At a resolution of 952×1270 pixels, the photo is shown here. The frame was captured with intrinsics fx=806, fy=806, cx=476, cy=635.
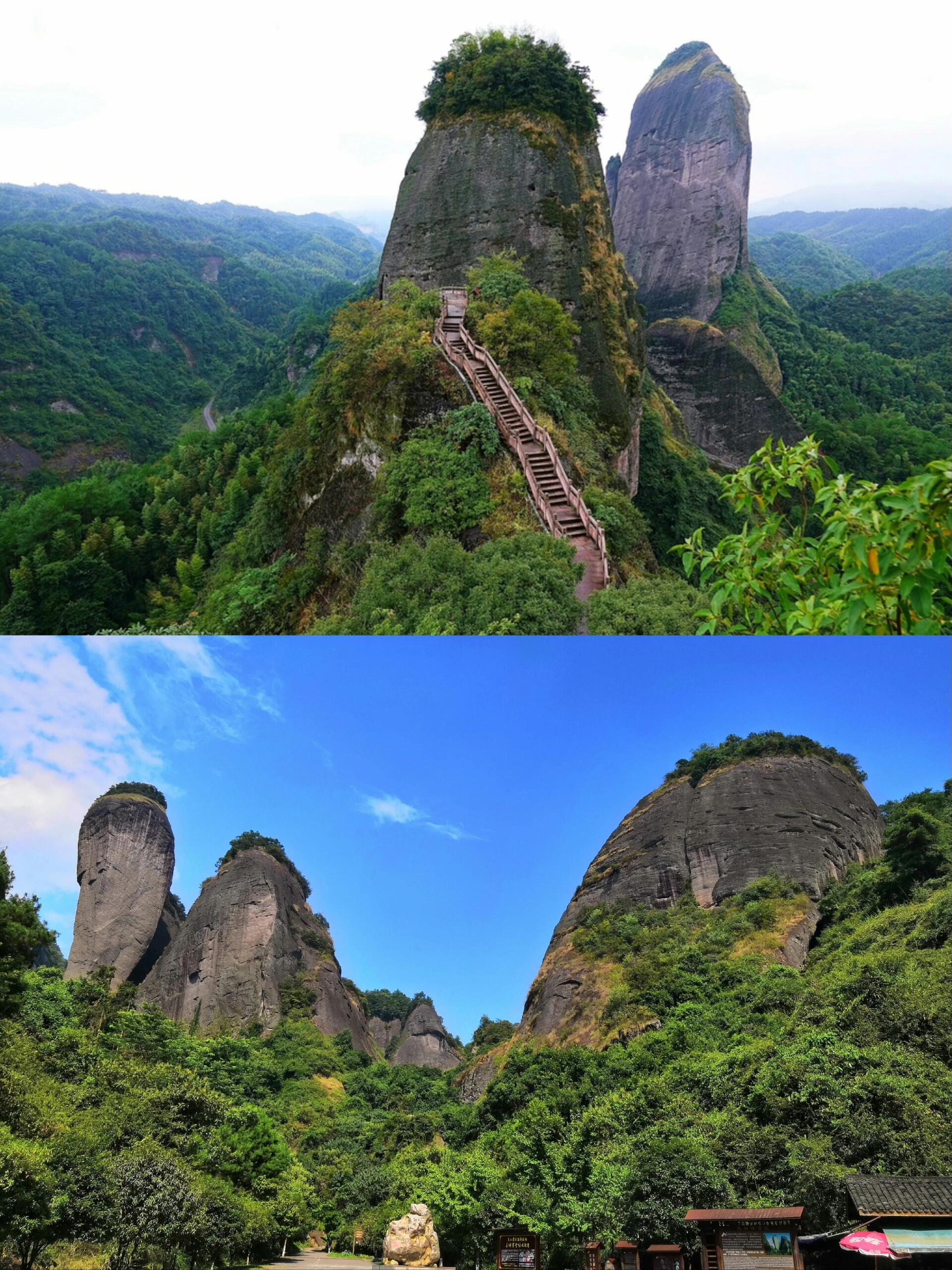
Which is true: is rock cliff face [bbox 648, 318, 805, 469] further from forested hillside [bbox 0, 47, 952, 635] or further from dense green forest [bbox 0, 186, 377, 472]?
dense green forest [bbox 0, 186, 377, 472]

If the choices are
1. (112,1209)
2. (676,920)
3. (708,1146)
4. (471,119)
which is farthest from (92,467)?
(708,1146)

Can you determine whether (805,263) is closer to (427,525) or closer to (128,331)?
(128,331)

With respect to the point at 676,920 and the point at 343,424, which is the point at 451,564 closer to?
the point at 343,424

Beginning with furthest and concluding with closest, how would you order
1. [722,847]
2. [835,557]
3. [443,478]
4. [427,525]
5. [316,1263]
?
[722,847] → [316,1263] → [443,478] → [427,525] → [835,557]

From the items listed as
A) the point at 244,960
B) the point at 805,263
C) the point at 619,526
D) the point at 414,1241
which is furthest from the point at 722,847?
the point at 805,263

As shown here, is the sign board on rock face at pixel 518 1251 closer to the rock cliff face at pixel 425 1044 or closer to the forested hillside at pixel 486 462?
the forested hillside at pixel 486 462

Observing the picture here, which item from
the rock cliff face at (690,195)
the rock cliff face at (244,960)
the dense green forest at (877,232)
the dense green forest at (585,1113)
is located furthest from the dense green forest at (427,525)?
the dense green forest at (877,232)
